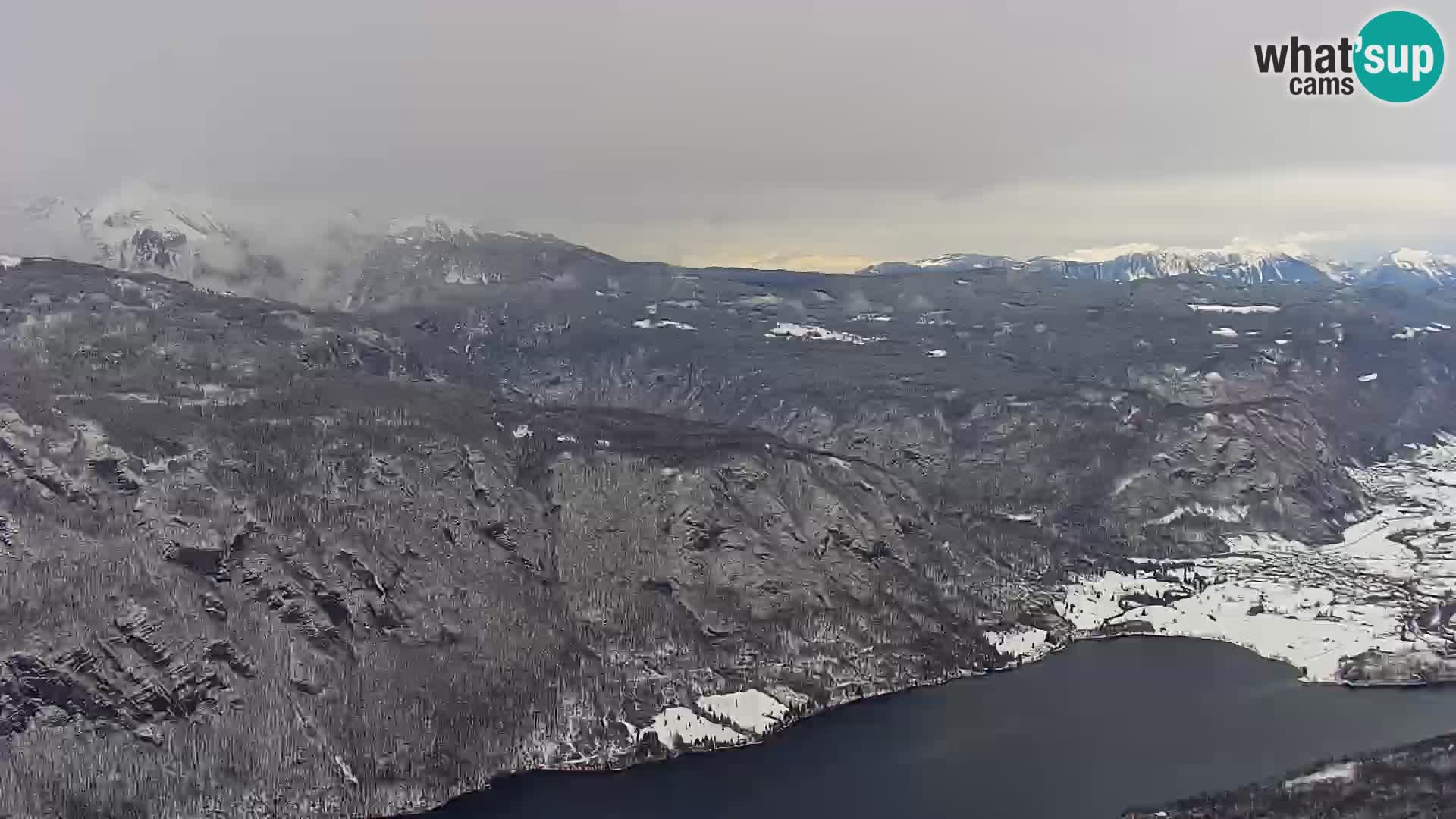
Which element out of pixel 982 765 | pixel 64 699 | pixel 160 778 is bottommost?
pixel 982 765

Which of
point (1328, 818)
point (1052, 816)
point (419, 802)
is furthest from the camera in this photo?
point (419, 802)

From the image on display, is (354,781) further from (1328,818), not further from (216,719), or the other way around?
(1328,818)

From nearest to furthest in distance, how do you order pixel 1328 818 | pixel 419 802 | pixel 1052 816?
1. pixel 1328 818
2. pixel 1052 816
3. pixel 419 802

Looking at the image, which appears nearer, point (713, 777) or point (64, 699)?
point (64, 699)

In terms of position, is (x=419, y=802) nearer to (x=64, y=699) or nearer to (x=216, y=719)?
(x=216, y=719)

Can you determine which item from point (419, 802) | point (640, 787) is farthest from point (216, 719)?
point (640, 787)

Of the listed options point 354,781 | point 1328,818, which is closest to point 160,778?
point 354,781

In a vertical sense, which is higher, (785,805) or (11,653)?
(11,653)
